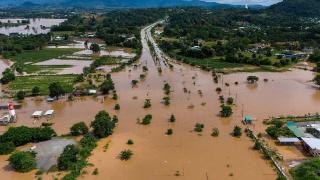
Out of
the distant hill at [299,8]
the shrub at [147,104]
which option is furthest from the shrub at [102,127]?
the distant hill at [299,8]

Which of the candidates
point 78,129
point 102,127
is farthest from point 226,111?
point 78,129

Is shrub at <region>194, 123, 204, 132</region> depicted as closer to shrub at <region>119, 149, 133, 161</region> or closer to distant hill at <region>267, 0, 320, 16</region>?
shrub at <region>119, 149, 133, 161</region>

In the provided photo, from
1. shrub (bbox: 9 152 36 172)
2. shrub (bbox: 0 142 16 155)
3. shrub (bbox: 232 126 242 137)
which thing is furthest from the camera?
shrub (bbox: 232 126 242 137)

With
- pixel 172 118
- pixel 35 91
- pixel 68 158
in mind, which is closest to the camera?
pixel 68 158

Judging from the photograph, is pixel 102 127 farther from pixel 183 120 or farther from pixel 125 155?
pixel 183 120

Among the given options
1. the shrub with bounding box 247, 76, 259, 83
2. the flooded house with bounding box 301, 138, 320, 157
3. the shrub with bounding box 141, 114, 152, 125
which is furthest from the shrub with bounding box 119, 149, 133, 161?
the shrub with bounding box 247, 76, 259, 83

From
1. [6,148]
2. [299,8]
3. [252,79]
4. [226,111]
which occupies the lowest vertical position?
[6,148]
